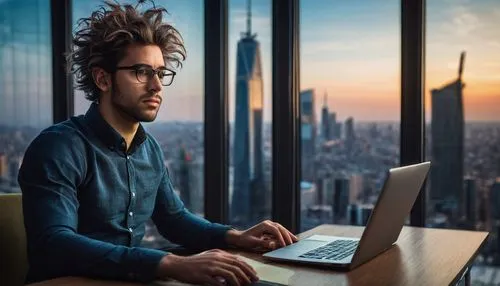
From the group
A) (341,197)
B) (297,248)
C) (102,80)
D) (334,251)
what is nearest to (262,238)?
(297,248)

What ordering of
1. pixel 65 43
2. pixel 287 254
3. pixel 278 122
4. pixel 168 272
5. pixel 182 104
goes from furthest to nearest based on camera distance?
pixel 65 43 < pixel 182 104 < pixel 278 122 < pixel 287 254 < pixel 168 272

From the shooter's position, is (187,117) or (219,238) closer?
(219,238)

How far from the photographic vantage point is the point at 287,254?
1543 millimetres

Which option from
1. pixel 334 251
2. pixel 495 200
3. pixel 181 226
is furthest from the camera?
pixel 495 200

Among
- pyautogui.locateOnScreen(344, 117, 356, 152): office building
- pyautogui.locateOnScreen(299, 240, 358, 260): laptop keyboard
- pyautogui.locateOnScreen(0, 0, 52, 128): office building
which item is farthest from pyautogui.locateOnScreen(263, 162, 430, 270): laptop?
pyautogui.locateOnScreen(0, 0, 52, 128): office building

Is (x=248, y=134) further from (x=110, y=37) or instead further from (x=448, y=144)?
(x=110, y=37)

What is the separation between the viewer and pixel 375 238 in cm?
146

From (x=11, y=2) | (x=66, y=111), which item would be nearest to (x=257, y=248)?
(x=66, y=111)

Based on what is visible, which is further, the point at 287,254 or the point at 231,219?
the point at 231,219

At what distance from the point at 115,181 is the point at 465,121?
1628mm

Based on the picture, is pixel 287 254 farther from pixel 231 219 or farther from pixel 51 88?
pixel 51 88

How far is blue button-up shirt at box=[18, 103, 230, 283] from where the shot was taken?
1314mm

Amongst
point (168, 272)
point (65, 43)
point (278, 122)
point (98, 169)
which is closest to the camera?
point (168, 272)

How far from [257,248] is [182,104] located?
1609 millimetres
